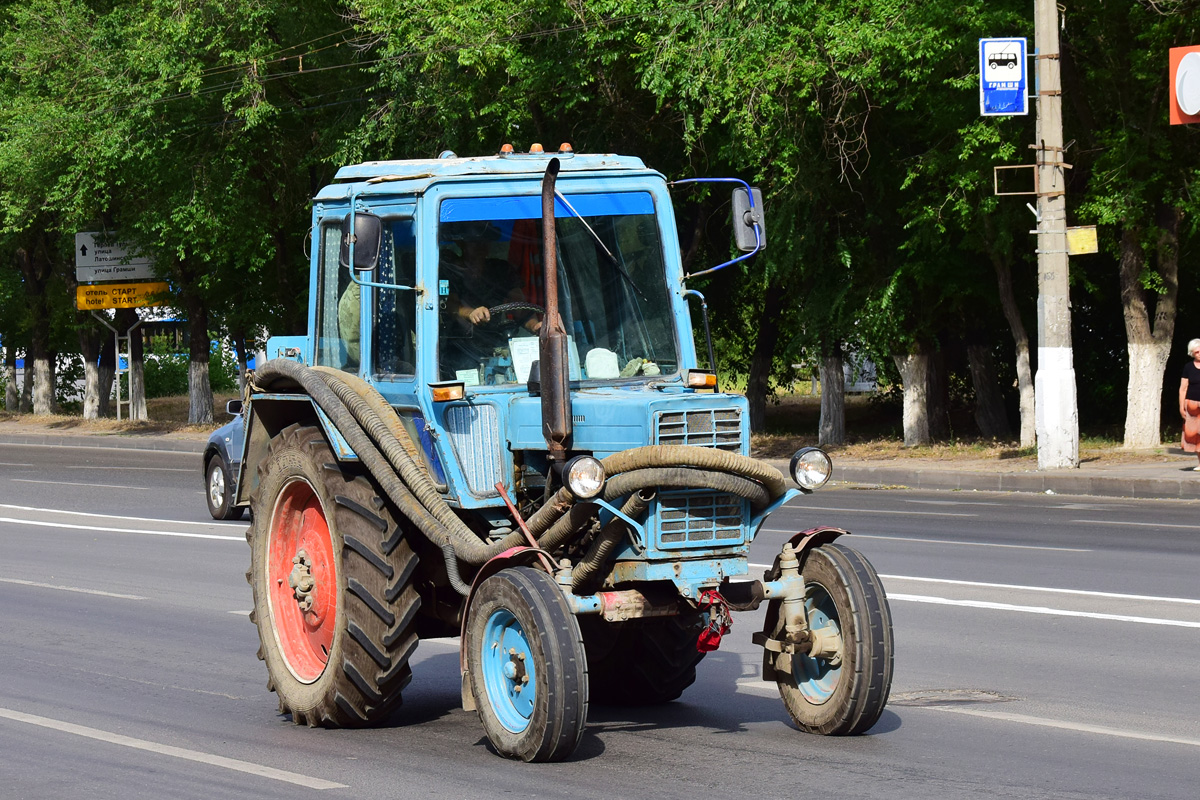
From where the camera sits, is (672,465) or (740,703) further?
(740,703)

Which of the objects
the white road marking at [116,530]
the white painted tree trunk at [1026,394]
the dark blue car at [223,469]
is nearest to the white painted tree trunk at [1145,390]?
the white painted tree trunk at [1026,394]

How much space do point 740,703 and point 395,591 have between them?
2.08m

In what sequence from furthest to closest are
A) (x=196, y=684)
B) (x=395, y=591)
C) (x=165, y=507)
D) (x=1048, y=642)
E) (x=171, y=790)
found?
1. (x=165, y=507)
2. (x=1048, y=642)
3. (x=196, y=684)
4. (x=395, y=591)
5. (x=171, y=790)

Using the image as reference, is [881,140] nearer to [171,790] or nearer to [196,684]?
[196,684]

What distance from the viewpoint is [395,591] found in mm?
7598

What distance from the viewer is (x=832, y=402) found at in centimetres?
3152

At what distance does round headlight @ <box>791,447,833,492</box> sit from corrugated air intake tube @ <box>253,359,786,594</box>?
125 mm

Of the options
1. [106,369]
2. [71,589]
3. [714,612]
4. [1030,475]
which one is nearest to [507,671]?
[714,612]

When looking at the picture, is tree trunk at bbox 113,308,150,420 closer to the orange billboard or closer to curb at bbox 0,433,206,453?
curb at bbox 0,433,206,453

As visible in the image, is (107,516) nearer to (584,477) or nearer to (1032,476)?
(1032,476)

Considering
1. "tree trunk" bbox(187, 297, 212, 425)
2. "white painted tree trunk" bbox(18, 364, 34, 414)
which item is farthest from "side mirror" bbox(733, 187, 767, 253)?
"white painted tree trunk" bbox(18, 364, 34, 414)

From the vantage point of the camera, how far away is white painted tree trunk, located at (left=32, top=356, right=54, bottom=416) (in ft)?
168

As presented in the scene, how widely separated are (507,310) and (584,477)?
1.31 m

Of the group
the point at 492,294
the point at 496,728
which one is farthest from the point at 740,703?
the point at 492,294
